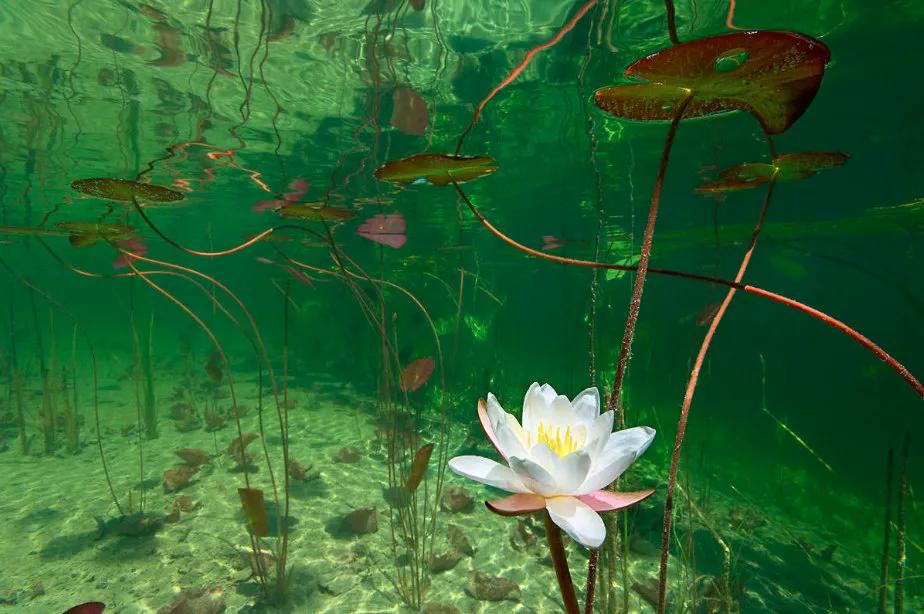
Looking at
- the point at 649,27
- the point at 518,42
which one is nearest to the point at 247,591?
the point at 518,42

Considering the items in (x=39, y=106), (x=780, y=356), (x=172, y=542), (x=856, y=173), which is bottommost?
(x=780, y=356)

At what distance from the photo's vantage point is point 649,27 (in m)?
6.61

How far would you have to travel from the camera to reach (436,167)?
248cm

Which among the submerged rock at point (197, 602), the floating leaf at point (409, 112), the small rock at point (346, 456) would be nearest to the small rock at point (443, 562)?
the submerged rock at point (197, 602)

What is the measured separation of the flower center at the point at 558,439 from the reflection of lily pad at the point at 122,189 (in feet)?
11.1

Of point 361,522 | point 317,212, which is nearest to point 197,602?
point 361,522

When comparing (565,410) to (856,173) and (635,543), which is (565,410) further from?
(856,173)

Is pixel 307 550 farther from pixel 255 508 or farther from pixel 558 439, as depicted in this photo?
pixel 558 439

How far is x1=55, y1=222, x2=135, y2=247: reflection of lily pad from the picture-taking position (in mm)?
4637

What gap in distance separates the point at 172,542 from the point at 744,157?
13.9 m

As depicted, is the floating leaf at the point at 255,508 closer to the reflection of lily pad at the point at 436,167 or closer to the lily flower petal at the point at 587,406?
the reflection of lily pad at the point at 436,167

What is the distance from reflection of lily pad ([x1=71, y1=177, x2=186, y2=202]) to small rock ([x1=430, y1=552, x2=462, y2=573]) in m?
4.90

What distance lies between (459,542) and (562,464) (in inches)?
220

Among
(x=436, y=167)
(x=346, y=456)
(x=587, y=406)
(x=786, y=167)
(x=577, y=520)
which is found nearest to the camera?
(x=577, y=520)
